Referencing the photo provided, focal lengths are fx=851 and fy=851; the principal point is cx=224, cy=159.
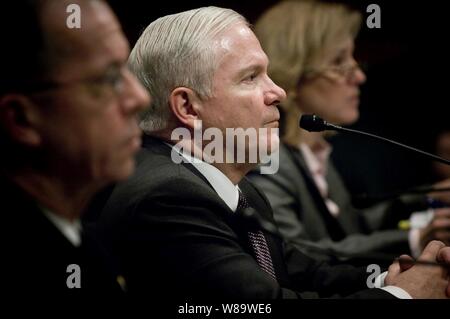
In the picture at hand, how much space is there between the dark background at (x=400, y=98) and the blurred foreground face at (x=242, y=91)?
1.18 metres

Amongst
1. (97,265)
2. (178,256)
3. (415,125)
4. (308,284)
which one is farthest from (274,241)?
(415,125)

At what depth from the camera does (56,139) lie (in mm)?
1540

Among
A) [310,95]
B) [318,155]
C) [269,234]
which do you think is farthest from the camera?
[318,155]

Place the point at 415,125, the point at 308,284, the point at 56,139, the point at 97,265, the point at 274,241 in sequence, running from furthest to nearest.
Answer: the point at 415,125 → the point at 308,284 → the point at 274,241 → the point at 97,265 → the point at 56,139

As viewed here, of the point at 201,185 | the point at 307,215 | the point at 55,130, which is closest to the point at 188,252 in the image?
the point at 201,185

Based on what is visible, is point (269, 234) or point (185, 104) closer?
point (185, 104)

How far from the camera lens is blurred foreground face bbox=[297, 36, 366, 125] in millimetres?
3133

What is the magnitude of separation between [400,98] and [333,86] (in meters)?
0.83

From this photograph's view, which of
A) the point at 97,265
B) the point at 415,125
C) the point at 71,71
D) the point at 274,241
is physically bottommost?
the point at 415,125

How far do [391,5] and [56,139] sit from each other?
1.76 metres

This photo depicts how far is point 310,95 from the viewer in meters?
3.15

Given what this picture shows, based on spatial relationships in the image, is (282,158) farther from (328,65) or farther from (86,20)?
(86,20)

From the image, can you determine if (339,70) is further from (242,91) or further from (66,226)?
(66,226)

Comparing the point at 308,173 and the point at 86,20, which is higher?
the point at 86,20
